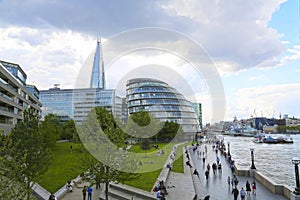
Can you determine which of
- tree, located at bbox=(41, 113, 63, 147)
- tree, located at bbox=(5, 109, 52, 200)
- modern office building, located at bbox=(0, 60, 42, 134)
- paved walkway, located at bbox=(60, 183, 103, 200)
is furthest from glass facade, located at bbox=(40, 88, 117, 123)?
tree, located at bbox=(5, 109, 52, 200)

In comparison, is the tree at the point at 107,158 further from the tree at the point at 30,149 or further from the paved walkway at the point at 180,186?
the paved walkway at the point at 180,186

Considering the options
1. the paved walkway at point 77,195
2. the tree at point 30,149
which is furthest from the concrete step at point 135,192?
the tree at point 30,149

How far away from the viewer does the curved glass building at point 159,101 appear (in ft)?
270

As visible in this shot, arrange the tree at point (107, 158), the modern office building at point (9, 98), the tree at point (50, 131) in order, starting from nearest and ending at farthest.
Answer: the tree at point (107, 158) < the tree at point (50, 131) < the modern office building at point (9, 98)

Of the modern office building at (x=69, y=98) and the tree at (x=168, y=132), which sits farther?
the modern office building at (x=69, y=98)

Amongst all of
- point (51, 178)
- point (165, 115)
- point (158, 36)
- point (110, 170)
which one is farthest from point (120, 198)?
point (165, 115)

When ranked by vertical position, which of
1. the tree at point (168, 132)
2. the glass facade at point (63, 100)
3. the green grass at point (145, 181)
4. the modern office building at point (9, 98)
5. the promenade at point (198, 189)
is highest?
the glass facade at point (63, 100)

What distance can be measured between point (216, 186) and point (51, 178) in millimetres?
15231

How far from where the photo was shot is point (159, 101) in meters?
81.9

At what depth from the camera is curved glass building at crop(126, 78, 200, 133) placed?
8219 cm

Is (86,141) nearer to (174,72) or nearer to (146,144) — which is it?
(174,72)

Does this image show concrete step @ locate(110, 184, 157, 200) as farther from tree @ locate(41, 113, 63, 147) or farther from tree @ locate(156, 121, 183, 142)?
tree @ locate(156, 121, 183, 142)

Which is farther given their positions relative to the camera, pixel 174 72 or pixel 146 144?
pixel 146 144

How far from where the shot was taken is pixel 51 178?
2348 centimetres
